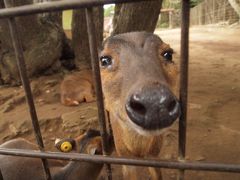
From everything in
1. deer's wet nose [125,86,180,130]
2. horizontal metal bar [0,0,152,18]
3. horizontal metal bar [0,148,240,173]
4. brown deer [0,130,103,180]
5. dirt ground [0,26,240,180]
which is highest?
horizontal metal bar [0,0,152,18]

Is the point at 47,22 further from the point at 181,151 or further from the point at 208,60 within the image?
the point at 181,151

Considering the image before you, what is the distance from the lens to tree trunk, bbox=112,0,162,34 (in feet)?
13.6

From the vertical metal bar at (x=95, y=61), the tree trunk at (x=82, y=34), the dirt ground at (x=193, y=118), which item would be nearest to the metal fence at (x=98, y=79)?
the vertical metal bar at (x=95, y=61)

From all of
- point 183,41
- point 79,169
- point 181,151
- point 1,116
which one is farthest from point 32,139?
point 183,41

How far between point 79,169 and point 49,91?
9.92ft

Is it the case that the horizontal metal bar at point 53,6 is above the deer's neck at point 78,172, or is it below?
above

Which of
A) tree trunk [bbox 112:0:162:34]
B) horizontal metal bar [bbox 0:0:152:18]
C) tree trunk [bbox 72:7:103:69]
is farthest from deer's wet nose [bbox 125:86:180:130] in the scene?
tree trunk [bbox 72:7:103:69]

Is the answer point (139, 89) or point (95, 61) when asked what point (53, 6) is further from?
point (139, 89)

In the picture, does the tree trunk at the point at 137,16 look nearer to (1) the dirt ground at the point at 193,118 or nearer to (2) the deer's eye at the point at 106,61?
(1) the dirt ground at the point at 193,118

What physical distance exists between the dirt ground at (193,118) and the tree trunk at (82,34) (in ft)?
1.74

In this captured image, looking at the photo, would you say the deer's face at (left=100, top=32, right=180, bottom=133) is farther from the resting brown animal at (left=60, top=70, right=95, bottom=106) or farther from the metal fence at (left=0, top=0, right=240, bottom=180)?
the resting brown animal at (left=60, top=70, right=95, bottom=106)

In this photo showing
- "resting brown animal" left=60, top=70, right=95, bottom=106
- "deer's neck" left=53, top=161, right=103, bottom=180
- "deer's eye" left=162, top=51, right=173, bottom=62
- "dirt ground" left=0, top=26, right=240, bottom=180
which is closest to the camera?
"deer's eye" left=162, top=51, right=173, bottom=62

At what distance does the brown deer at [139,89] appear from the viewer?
128 cm

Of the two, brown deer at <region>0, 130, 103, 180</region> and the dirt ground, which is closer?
brown deer at <region>0, 130, 103, 180</region>
